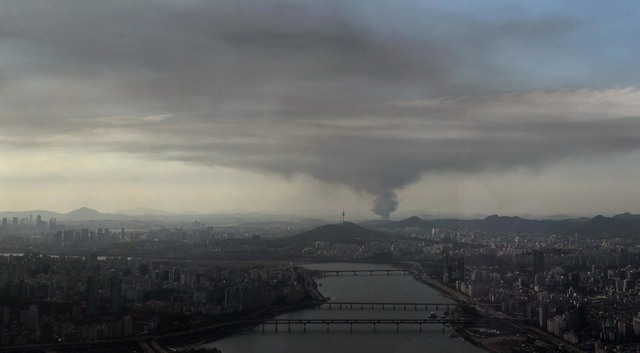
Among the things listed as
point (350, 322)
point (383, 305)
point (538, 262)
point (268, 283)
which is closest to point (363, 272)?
point (268, 283)

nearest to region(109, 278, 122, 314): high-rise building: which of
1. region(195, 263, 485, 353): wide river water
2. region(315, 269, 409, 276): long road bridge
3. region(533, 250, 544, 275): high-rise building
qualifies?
region(195, 263, 485, 353): wide river water

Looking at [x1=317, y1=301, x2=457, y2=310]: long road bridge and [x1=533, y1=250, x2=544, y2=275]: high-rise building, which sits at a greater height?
[x1=533, y1=250, x2=544, y2=275]: high-rise building

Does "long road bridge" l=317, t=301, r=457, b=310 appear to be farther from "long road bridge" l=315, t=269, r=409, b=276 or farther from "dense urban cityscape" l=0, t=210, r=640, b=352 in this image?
"long road bridge" l=315, t=269, r=409, b=276

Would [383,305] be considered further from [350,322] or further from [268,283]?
[268,283]

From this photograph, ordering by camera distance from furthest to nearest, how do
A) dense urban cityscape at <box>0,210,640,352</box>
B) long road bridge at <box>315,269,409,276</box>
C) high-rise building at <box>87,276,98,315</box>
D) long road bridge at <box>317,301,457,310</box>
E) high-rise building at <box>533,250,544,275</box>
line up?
long road bridge at <box>315,269,409,276</box>, high-rise building at <box>533,250,544,275</box>, long road bridge at <box>317,301,457,310</box>, high-rise building at <box>87,276,98,315</box>, dense urban cityscape at <box>0,210,640,352</box>

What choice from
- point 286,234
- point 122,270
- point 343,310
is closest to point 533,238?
point 343,310

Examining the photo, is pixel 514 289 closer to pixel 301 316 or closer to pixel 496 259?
pixel 496 259
